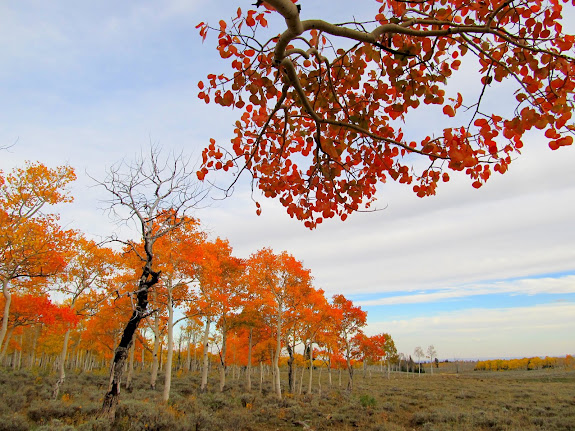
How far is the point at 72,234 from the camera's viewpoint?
15.6 m

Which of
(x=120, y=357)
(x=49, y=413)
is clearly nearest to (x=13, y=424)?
(x=49, y=413)

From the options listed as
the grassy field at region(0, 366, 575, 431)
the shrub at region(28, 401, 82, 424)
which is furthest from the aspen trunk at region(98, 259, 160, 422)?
the shrub at region(28, 401, 82, 424)

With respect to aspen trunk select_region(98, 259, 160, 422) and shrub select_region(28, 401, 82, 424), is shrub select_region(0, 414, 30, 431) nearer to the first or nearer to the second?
shrub select_region(28, 401, 82, 424)

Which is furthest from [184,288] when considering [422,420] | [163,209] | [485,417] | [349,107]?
[349,107]

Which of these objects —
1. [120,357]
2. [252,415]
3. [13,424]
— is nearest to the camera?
[13,424]

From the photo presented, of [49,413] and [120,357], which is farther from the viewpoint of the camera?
[49,413]

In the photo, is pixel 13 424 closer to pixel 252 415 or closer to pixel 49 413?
pixel 49 413

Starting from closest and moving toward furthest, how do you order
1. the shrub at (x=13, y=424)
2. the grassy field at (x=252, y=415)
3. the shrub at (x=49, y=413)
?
1. the shrub at (x=13, y=424)
2. the grassy field at (x=252, y=415)
3. the shrub at (x=49, y=413)

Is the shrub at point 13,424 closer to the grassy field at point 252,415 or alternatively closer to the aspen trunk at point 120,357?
the grassy field at point 252,415

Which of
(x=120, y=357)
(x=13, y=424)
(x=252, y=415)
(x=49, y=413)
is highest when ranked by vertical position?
(x=120, y=357)

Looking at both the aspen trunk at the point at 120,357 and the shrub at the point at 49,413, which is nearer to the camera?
the aspen trunk at the point at 120,357

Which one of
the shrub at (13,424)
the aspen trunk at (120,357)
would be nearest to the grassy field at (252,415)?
the shrub at (13,424)

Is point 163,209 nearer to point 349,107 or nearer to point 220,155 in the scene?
point 220,155

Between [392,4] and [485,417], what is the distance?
1627cm
